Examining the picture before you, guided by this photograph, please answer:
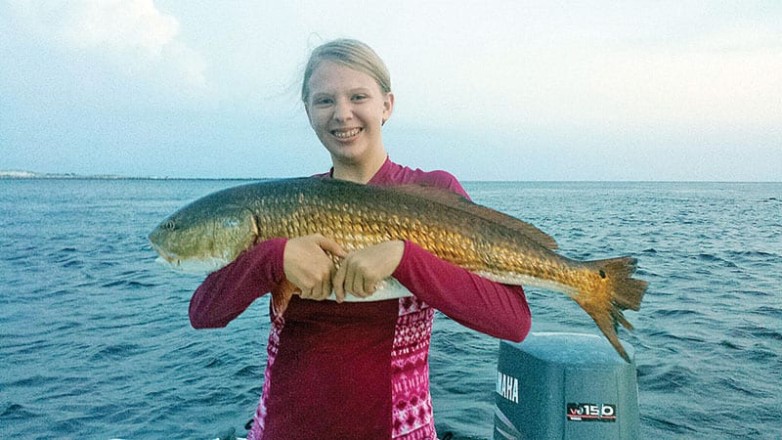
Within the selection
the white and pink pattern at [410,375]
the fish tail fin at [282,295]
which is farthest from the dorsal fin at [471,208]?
the fish tail fin at [282,295]

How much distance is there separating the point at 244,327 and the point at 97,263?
1199 centimetres

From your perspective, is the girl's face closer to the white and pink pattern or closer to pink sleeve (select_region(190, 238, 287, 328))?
pink sleeve (select_region(190, 238, 287, 328))

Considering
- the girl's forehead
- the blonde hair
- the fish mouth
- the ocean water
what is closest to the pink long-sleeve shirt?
the fish mouth

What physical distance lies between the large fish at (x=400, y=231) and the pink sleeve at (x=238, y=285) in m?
0.15

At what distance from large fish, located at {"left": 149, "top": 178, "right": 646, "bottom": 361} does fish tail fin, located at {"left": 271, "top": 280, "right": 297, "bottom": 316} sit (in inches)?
1.4

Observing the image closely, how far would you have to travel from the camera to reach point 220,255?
2887mm

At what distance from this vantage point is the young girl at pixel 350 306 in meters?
2.31

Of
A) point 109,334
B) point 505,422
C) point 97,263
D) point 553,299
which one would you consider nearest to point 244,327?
point 109,334

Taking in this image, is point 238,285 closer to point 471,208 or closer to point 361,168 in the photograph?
point 361,168

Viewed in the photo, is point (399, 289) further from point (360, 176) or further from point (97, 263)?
point (97, 263)

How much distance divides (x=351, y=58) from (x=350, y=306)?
44.9 inches

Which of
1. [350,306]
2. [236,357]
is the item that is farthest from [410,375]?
[236,357]

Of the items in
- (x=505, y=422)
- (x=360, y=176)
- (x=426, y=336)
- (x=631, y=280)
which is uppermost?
(x=360, y=176)

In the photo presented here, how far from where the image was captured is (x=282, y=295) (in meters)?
2.42
